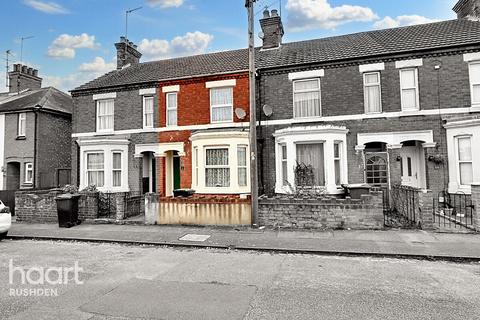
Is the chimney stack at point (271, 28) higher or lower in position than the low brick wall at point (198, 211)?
higher

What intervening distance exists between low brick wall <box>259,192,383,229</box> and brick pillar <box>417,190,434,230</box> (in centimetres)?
111

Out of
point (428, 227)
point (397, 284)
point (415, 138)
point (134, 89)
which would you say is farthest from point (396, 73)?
Answer: point (134, 89)

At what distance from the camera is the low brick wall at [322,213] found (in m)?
9.62

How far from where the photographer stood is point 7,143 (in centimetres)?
1839

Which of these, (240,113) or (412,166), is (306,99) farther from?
(412,166)

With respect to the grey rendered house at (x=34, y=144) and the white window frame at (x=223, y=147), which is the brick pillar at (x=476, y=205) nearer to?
the white window frame at (x=223, y=147)

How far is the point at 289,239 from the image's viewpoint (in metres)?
8.64

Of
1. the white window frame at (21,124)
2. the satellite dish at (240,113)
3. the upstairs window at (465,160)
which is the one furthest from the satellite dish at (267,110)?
the white window frame at (21,124)

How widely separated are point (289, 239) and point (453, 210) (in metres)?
7.03

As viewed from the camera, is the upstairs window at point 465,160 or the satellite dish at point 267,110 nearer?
the upstairs window at point 465,160

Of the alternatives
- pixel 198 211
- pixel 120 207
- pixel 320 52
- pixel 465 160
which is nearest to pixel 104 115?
pixel 120 207

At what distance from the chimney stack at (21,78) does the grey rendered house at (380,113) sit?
726 inches

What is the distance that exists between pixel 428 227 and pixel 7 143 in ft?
70.0

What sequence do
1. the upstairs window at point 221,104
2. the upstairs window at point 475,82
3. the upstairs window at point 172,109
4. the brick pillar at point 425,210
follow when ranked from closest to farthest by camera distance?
the brick pillar at point 425,210, the upstairs window at point 475,82, the upstairs window at point 221,104, the upstairs window at point 172,109
